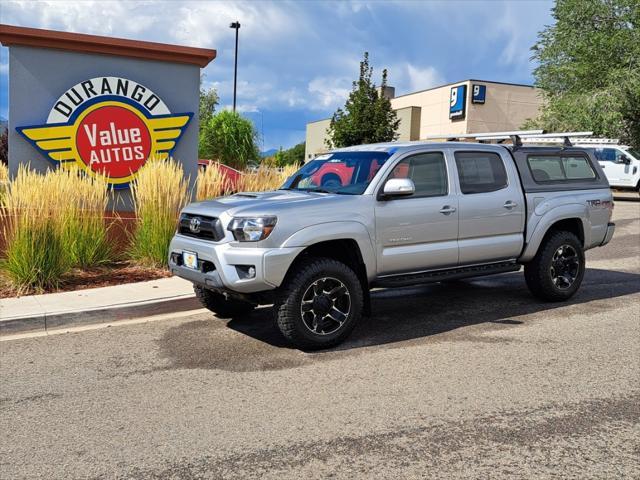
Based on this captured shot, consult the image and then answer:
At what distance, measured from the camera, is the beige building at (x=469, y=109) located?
157ft

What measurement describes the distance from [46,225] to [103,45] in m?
4.24

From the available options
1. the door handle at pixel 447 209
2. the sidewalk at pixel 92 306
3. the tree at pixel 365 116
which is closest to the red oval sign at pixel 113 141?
the sidewalk at pixel 92 306

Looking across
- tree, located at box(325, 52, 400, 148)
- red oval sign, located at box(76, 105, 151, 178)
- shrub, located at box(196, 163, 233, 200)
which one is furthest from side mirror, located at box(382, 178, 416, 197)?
tree, located at box(325, 52, 400, 148)

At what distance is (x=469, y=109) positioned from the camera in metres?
47.7

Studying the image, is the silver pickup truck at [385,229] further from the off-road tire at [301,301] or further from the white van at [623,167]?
the white van at [623,167]

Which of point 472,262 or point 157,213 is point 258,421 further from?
point 157,213

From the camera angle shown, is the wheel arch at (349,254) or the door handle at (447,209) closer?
the wheel arch at (349,254)

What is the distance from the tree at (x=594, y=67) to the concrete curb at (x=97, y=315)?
25712mm

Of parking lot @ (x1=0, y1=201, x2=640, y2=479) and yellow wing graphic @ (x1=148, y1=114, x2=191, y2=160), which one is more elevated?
yellow wing graphic @ (x1=148, y1=114, x2=191, y2=160)

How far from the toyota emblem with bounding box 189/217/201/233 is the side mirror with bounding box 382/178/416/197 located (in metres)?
1.81

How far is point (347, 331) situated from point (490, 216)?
2234 mm

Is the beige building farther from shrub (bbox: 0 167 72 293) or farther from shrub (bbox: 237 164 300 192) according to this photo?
shrub (bbox: 0 167 72 293)

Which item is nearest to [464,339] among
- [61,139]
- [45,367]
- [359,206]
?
[359,206]

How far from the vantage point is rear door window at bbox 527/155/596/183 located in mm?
7569
